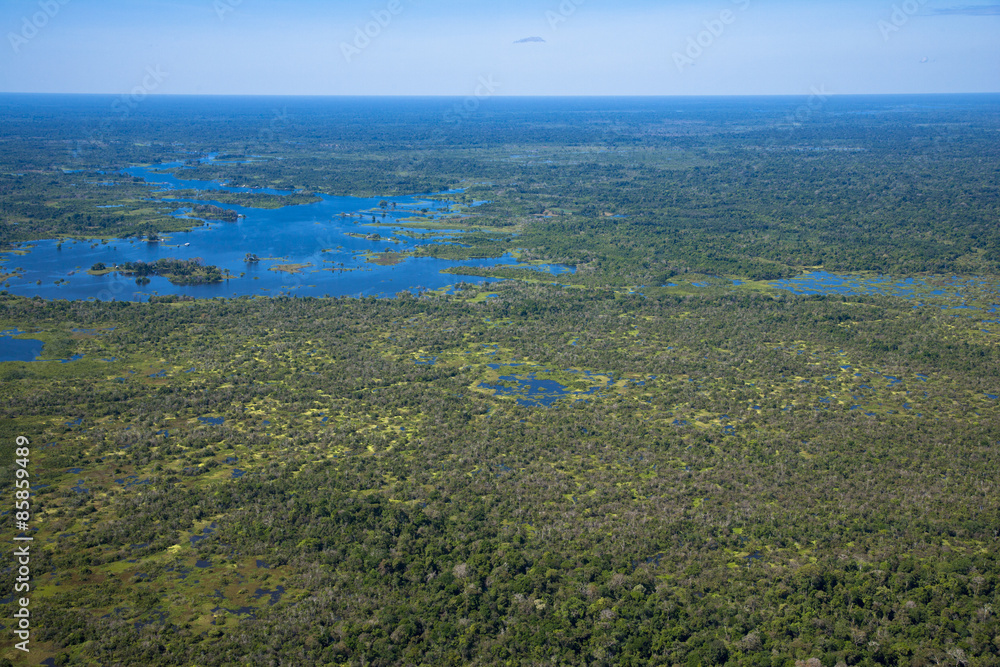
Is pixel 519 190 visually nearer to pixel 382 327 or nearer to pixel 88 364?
pixel 382 327

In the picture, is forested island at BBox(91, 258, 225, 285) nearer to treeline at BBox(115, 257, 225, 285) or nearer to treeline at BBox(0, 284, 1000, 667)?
treeline at BBox(115, 257, 225, 285)

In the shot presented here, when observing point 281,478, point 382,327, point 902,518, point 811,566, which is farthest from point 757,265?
point 281,478

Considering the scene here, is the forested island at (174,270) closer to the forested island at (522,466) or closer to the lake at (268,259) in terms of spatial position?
the forested island at (522,466)

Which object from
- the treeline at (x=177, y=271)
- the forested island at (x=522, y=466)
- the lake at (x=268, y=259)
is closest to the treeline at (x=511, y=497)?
the forested island at (x=522, y=466)

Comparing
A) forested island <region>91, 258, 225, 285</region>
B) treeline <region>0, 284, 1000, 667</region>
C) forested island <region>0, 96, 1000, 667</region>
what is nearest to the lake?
forested island <region>91, 258, 225, 285</region>

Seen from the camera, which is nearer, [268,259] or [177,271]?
[177,271]

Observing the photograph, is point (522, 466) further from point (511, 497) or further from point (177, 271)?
point (177, 271)

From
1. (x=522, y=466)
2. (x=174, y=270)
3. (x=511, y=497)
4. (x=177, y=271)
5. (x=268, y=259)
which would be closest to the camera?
(x=511, y=497)

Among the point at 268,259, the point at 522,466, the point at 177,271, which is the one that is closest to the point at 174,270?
the point at 177,271

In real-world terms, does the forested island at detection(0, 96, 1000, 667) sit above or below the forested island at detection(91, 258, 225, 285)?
below

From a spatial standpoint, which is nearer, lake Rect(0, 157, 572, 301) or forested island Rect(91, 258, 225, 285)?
lake Rect(0, 157, 572, 301)
